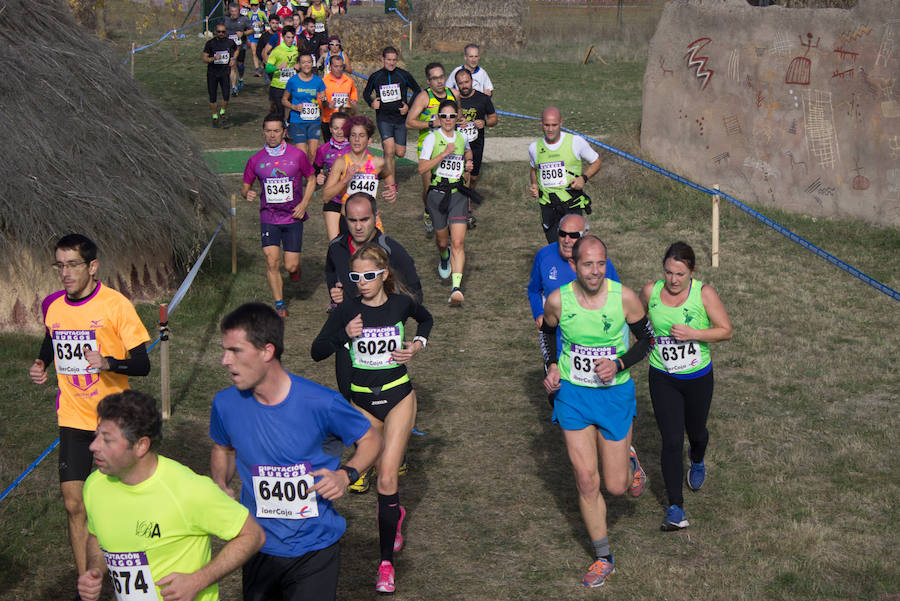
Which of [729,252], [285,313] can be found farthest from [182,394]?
[729,252]

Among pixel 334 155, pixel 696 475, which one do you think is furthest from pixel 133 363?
pixel 334 155

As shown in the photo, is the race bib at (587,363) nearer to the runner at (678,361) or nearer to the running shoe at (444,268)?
the runner at (678,361)

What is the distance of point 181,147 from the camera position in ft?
40.3

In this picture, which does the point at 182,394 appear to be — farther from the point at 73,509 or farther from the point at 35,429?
the point at 73,509

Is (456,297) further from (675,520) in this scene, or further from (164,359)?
(675,520)

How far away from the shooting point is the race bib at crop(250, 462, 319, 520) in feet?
15.0

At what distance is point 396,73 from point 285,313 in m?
5.26

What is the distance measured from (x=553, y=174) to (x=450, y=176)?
1.28m

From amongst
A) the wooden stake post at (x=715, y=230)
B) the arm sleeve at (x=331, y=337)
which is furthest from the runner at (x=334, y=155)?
the wooden stake post at (x=715, y=230)

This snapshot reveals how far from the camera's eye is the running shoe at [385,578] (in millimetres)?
6316

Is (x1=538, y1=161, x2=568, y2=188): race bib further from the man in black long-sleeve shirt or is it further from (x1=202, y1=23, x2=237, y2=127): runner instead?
(x1=202, y1=23, x2=237, y2=127): runner

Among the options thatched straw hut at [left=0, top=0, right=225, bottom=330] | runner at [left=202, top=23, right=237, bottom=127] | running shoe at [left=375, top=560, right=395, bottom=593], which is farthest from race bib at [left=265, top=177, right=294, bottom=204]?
runner at [left=202, top=23, right=237, bottom=127]

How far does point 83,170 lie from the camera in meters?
11.0

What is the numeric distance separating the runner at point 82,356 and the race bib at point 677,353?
3.24 meters
